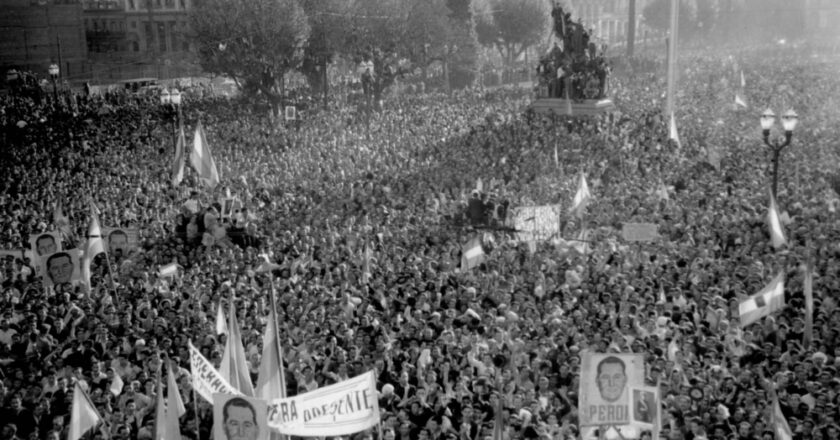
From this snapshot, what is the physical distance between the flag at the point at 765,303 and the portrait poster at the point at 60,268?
10.7m

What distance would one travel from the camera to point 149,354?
14773mm

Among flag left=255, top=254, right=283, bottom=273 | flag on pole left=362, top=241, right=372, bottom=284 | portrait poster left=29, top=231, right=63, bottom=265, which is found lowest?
flag left=255, top=254, right=283, bottom=273

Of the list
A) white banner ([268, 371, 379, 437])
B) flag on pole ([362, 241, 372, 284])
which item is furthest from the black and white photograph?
flag on pole ([362, 241, 372, 284])

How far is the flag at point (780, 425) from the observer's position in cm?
1084

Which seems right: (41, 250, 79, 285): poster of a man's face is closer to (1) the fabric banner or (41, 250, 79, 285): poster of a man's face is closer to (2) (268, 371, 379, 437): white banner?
(1) the fabric banner

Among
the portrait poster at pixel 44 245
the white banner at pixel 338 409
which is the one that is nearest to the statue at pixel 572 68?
the portrait poster at pixel 44 245

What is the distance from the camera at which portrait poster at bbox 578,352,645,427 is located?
10.8 meters

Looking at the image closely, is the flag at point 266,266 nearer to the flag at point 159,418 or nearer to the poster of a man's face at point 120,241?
the poster of a man's face at point 120,241

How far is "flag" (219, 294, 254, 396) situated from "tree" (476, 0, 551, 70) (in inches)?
2521

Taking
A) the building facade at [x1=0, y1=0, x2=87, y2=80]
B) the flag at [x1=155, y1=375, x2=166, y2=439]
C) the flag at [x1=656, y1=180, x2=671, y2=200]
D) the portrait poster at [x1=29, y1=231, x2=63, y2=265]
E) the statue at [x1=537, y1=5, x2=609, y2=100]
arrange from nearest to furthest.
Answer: the flag at [x1=155, y1=375, x2=166, y2=439] → the portrait poster at [x1=29, y1=231, x2=63, y2=265] → the flag at [x1=656, y1=180, x2=671, y2=200] → the statue at [x1=537, y1=5, x2=609, y2=100] → the building facade at [x1=0, y1=0, x2=87, y2=80]

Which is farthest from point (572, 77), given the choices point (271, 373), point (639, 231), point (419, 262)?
point (271, 373)

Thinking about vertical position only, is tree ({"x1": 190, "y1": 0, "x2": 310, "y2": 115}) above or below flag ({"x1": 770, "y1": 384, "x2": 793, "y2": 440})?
above

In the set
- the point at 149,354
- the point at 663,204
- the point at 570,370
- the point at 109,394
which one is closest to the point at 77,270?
the point at 149,354

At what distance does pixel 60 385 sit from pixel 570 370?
6.37 meters
